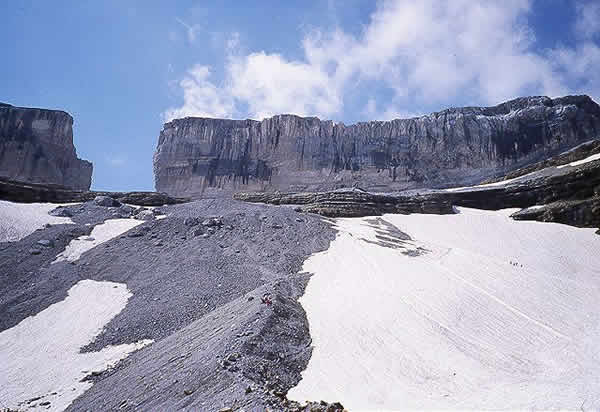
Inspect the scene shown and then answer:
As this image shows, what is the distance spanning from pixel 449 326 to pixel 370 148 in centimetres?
4546

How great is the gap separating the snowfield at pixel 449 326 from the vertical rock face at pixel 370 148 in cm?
2988

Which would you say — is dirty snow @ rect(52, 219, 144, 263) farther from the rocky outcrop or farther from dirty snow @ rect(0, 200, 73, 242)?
the rocky outcrop

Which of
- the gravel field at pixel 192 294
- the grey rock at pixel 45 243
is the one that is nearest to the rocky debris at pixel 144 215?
the gravel field at pixel 192 294

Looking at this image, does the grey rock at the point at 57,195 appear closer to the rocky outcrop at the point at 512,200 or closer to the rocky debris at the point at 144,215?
the rocky debris at the point at 144,215

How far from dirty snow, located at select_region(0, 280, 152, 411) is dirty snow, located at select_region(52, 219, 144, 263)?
3.75 m

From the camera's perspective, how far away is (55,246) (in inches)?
825

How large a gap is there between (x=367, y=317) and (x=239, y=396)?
6006mm

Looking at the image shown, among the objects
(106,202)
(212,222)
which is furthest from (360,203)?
(106,202)

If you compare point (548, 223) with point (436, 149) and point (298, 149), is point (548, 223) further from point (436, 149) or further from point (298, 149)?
point (298, 149)

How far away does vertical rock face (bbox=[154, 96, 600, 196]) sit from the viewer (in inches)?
2067

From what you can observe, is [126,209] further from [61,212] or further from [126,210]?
[61,212]

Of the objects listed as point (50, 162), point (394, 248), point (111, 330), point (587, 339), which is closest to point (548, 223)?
point (394, 248)

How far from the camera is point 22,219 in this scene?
78.9ft

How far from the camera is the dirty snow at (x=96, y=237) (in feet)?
67.0
